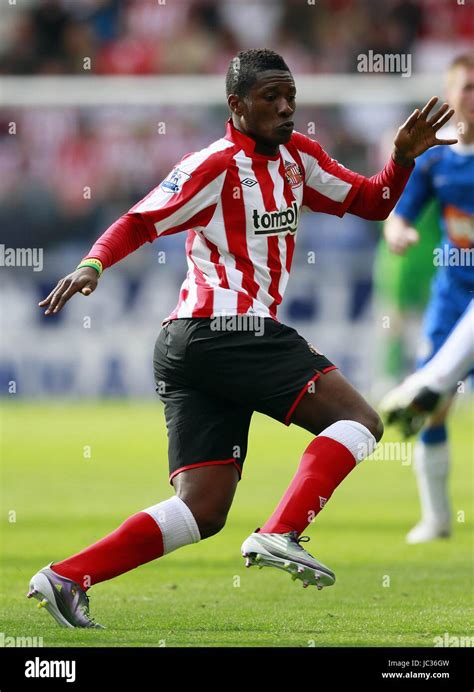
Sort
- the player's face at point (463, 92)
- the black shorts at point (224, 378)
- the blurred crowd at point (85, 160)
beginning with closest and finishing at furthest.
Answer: the black shorts at point (224, 378), the player's face at point (463, 92), the blurred crowd at point (85, 160)

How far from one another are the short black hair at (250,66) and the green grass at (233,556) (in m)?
2.04

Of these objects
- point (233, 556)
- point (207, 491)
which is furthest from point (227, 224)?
point (233, 556)

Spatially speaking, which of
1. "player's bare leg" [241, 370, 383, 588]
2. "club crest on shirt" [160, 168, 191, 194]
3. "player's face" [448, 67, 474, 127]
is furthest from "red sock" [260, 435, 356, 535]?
"player's face" [448, 67, 474, 127]

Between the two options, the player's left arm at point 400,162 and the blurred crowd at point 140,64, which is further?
the blurred crowd at point 140,64

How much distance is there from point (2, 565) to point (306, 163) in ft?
10.4

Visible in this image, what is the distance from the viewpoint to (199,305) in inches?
202

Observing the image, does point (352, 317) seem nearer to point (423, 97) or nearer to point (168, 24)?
point (423, 97)

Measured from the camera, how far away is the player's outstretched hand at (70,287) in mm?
4641

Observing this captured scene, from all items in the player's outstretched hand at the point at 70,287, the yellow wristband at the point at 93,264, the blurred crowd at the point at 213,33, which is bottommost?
the player's outstretched hand at the point at 70,287

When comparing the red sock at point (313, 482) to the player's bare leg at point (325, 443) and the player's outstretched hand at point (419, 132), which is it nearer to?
the player's bare leg at point (325, 443)

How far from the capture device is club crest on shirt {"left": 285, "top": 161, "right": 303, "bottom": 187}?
5.29 metres

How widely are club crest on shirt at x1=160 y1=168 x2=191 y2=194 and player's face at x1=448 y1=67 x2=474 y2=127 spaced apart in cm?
321

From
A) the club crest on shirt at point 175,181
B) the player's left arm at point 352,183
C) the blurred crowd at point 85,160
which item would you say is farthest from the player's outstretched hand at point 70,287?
the blurred crowd at point 85,160
